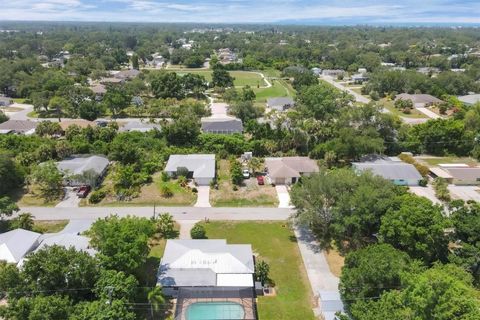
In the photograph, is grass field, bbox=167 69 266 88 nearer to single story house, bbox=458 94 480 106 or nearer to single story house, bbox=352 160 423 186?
single story house, bbox=458 94 480 106

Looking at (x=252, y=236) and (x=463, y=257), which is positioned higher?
(x=463, y=257)

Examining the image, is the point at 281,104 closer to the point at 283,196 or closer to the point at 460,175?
the point at 283,196

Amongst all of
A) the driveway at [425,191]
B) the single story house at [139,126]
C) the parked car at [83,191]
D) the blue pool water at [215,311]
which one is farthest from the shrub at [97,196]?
the driveway at [425,191]

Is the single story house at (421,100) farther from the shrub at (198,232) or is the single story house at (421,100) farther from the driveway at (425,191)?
the shrub at (198,232)

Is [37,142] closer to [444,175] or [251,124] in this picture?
[251,124]

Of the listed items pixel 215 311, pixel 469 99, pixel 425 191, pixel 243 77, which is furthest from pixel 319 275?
pixel 243 77

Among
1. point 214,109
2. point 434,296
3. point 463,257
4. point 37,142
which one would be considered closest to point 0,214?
point 37,142
